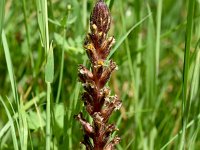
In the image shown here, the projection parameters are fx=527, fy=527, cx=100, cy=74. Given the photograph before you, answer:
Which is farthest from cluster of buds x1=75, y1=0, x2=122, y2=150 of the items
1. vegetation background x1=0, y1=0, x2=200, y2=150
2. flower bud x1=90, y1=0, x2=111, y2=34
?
vegetation background x1=0, y1=0, x2=200, y2=150

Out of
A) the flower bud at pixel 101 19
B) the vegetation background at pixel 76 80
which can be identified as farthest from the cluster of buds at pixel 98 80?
the vegetation background at pixel 76 80

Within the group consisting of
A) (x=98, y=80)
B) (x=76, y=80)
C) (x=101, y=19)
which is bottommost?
(x=98, y=80)

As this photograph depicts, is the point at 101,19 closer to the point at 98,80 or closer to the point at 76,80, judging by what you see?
the point at 98,80

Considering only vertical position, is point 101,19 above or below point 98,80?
above

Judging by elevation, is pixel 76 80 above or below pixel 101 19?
above

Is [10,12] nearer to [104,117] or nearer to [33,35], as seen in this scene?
[33,35]

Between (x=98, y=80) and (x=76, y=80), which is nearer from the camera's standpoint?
(x=98, y=80)

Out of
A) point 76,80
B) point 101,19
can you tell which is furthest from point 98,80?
point 76,80
